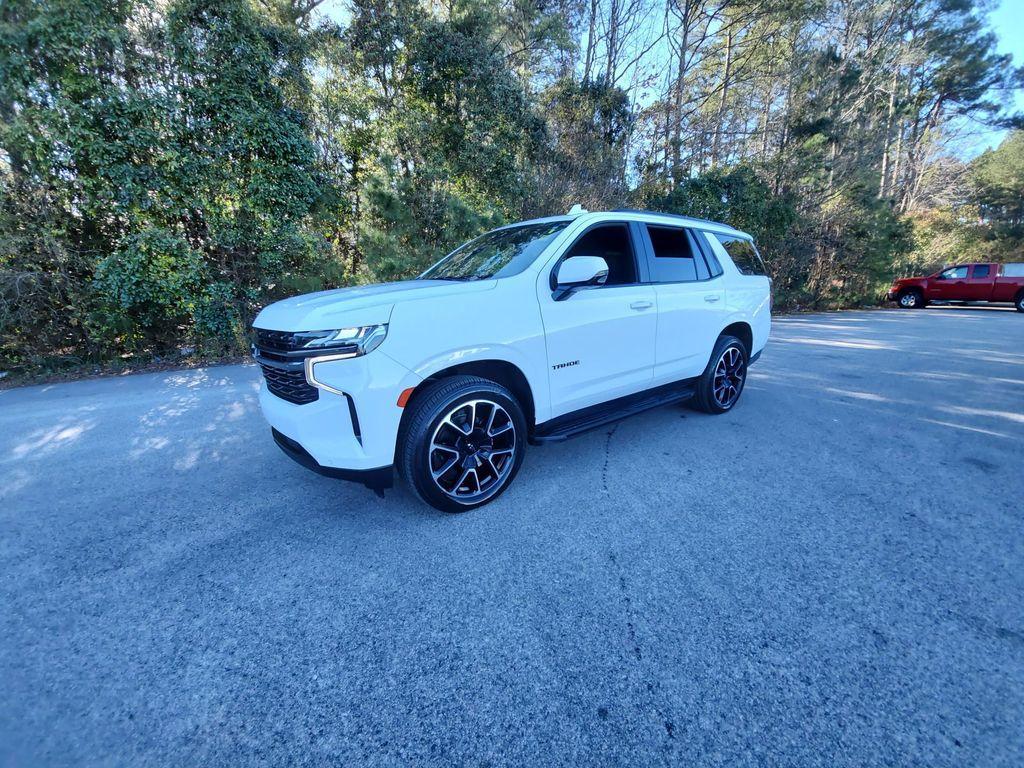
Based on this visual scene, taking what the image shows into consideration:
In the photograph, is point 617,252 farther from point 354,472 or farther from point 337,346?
point 354,472

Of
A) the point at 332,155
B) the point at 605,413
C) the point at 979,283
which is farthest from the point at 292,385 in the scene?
the point at 979,283

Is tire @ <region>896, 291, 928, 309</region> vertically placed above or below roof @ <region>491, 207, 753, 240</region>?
below

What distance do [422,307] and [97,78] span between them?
23.6ft

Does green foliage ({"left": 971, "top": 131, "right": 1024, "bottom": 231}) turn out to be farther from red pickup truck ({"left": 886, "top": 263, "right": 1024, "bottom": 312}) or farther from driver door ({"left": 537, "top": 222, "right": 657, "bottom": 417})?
driver door ({"left": 537, "top": 222, "right": 657, "bottom": 417})

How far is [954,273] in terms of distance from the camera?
16531mm

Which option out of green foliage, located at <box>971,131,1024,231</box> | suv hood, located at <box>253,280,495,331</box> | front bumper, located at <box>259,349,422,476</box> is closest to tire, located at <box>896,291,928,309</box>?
green foliage, located at <box>971,131,1024,231</box>

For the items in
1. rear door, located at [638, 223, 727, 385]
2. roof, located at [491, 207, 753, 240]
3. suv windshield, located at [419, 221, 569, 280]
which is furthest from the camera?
rear door, located at [638, 223, 727, 385]

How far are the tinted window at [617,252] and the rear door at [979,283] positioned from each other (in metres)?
20.7

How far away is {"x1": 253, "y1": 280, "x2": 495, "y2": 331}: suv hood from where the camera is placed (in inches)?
90.9

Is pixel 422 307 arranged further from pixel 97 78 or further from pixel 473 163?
pixel 473 163

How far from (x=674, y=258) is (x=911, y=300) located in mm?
19336

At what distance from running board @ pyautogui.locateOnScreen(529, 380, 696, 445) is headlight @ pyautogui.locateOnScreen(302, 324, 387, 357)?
130 centimetres

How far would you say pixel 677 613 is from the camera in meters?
1.94

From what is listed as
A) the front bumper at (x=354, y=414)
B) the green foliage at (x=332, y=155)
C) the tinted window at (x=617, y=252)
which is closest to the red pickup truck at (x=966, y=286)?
the green foliage at (x=332, y=155)
